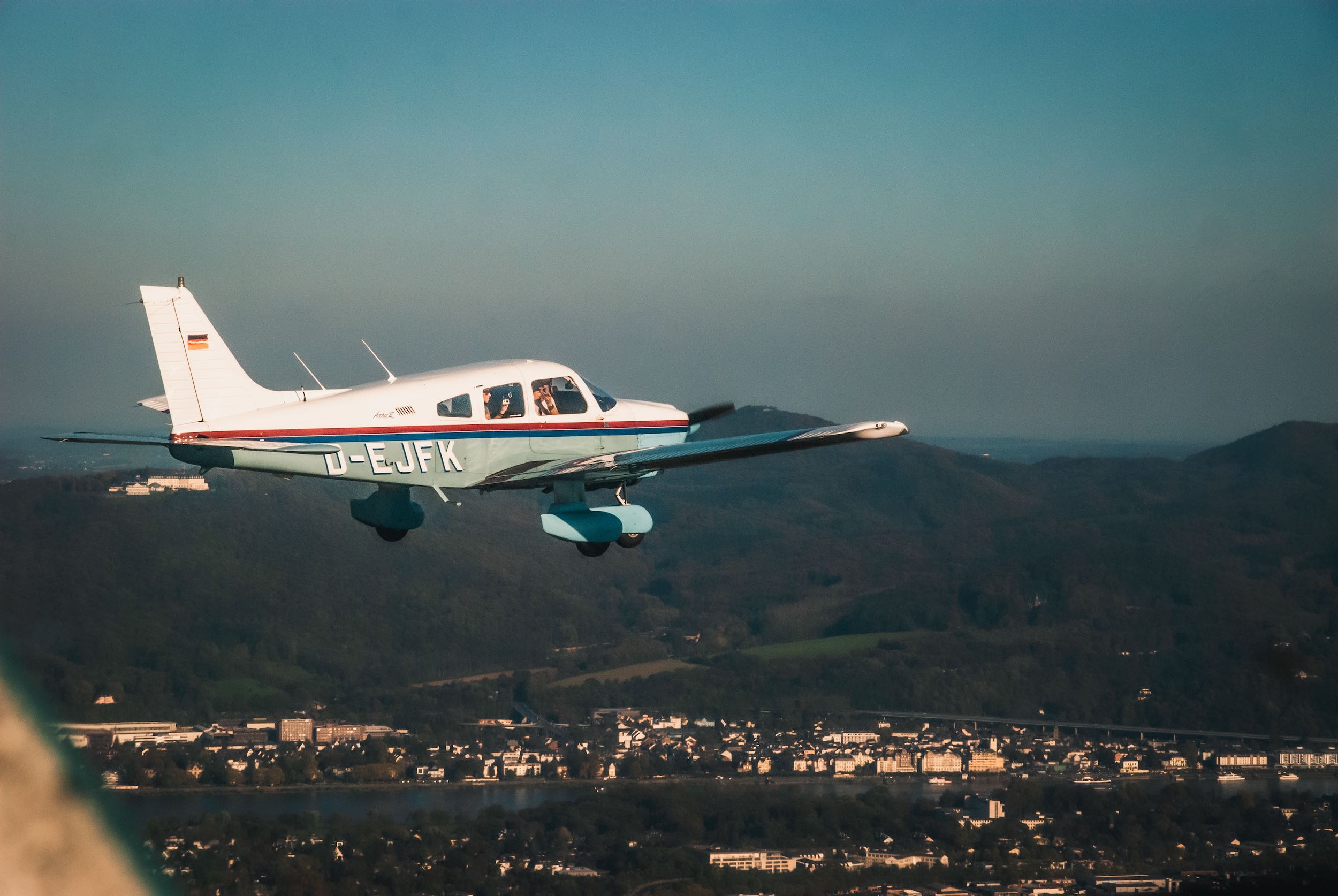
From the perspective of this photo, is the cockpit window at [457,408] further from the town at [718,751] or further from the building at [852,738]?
the building at [852,738]

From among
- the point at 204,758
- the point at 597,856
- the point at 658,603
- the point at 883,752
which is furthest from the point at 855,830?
the point at 658,603

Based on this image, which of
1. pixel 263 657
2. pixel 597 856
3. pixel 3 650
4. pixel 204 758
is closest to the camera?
pixel 3 650

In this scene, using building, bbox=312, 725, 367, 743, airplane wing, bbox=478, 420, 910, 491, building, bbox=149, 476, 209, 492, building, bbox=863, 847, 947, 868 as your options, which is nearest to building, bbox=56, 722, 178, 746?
building, bbox=312, 725, 367, 743

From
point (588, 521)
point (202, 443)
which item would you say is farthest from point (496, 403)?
point (202, 443)

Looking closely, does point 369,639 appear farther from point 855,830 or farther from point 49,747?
point 49,747

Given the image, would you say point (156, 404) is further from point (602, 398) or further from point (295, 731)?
point (295, 731)

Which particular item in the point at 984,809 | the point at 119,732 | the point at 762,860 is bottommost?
the point at 984,809
